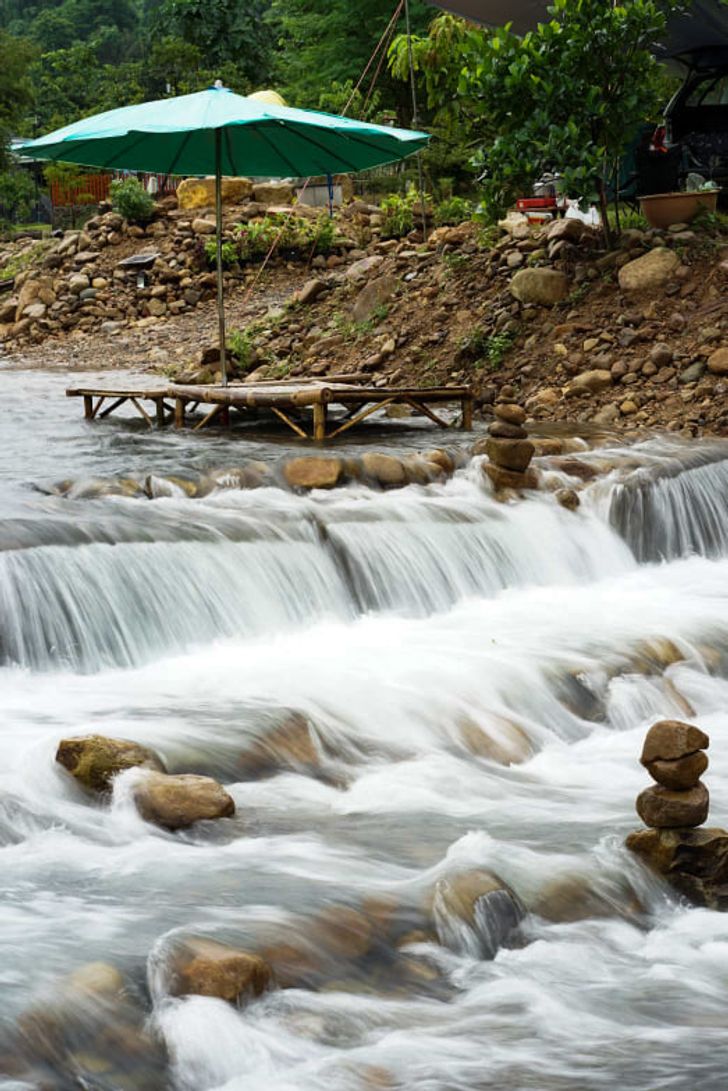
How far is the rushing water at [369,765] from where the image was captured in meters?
3.88

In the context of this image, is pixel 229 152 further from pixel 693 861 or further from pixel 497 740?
pixel 693 861

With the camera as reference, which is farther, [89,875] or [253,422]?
[253,422]

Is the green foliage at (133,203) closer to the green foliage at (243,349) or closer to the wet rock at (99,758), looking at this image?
the green foliage at (243,349)

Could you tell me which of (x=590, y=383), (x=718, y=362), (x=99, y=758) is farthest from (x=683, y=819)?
(x=590, y=383)

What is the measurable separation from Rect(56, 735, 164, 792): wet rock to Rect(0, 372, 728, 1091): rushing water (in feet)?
0.24

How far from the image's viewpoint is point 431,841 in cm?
526

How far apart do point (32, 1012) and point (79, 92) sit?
196ft

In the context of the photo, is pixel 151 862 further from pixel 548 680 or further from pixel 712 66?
pixel 712 66

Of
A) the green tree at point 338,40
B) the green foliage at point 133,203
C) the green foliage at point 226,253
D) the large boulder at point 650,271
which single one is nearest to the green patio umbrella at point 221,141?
the large boulder at point 650,271

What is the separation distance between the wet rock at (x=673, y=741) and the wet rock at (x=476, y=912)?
72 centimetres

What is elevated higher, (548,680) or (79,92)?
(79,92)

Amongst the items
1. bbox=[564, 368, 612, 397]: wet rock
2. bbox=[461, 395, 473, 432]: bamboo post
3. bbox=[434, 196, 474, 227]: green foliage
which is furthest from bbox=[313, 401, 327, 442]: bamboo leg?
bbox=[434, 196, 474, 227]: green foliage

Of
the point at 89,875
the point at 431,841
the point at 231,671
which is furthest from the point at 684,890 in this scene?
the point at 231,671

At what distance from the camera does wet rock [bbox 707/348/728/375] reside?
13.0 m
